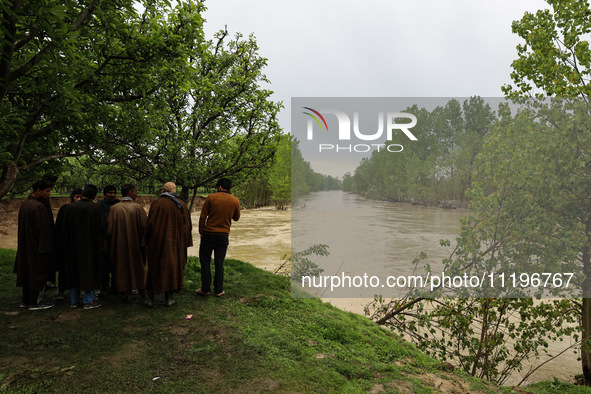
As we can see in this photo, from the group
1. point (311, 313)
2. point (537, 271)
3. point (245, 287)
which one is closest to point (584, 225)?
point (537, 271)

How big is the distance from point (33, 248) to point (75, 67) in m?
3.04

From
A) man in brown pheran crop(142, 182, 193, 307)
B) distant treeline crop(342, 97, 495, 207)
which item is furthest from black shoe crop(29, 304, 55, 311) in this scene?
distant treeline crop(342, 97, 495, 207)

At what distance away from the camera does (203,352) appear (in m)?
4.27

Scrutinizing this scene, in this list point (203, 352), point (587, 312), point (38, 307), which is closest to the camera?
point (203, 352)

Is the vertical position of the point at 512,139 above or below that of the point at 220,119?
below

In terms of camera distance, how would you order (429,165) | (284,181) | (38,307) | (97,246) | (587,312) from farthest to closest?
(284,181)
(429,165)
(587,312)
(97,246)
(38,307)

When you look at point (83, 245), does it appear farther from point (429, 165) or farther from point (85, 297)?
point (429, 165)

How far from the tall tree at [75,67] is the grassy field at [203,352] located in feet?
6.83

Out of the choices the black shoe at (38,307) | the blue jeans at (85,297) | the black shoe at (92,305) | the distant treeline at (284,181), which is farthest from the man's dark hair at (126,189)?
the distant treeline at (284,181)

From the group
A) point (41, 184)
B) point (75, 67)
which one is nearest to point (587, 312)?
point (75, 67)

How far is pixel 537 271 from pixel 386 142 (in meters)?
4.02

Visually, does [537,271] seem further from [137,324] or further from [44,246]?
[44,246]

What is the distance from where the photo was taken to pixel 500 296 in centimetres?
713

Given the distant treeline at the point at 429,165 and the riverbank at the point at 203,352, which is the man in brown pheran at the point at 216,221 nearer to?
the riverbank at the point at 203,352
